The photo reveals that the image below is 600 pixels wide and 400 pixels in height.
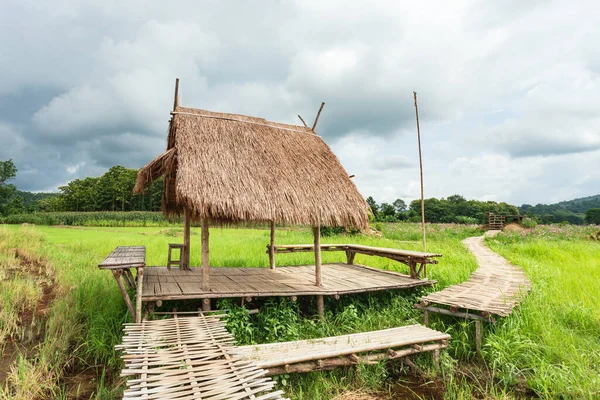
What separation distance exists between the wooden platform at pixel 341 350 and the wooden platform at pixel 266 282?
4.32 feet

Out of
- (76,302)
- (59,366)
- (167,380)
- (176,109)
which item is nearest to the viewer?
(167,380)

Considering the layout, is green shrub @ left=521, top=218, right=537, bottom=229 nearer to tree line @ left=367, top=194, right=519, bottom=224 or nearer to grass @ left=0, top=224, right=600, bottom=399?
grass @ left=0, top=224, right=600, bottom=399

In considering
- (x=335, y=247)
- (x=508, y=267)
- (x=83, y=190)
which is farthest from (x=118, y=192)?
(x=508, y=267)

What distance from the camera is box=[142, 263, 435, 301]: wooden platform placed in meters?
5.39

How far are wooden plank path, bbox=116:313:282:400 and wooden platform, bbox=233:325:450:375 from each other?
304mm

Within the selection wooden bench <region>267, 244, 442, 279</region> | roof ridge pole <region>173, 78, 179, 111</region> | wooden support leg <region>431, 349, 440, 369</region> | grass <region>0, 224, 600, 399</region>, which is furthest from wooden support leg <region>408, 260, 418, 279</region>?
roof ridge pole <region>173, 78, 179, 111</region>

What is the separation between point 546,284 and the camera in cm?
664

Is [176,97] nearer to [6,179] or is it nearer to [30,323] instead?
[30,323]

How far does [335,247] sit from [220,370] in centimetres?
626

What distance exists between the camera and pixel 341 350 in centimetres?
411

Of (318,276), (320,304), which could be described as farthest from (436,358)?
(318,276)

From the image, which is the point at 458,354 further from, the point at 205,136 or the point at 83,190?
the point at 83,190

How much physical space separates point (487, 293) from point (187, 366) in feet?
16.5

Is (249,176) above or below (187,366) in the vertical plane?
above
